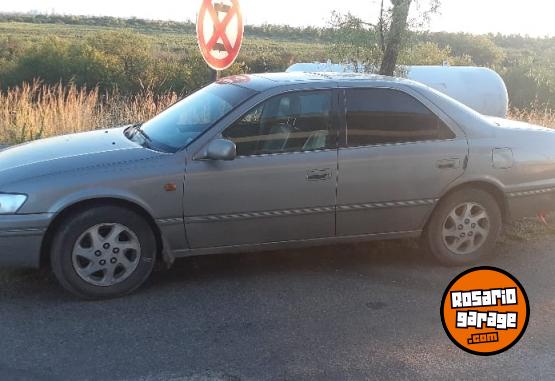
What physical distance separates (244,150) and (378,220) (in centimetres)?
126

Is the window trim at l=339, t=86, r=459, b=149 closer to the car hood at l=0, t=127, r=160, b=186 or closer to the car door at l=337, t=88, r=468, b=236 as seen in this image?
the car door at l=337, t=88, r=468, b=236

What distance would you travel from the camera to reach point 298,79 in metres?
5.17

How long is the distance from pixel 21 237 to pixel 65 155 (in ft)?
2.42

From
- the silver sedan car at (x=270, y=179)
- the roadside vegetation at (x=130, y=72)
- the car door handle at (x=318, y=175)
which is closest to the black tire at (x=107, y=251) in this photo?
the silver sedan car at (x=270, y=179)

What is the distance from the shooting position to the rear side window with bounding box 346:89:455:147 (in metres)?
5.03

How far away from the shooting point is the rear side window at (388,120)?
5.03 meters

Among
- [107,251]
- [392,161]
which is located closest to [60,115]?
[107,251]

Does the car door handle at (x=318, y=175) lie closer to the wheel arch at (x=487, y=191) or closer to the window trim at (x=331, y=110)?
the window trim at (x=331, y=110)

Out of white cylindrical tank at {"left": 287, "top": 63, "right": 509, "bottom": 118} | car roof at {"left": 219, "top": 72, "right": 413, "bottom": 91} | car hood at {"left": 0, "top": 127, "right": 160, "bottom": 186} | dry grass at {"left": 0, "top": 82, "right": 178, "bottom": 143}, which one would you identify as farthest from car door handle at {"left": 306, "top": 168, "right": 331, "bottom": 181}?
white cylindrical tank at {"left": 287, "top": 63, "right": 509, "bottom": 118}

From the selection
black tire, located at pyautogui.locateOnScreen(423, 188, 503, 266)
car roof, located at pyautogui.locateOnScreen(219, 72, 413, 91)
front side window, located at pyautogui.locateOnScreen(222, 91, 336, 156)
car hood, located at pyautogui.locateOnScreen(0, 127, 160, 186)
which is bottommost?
black tire, located at pyautogui.locateOnScreen(423, 188, 503, 266)

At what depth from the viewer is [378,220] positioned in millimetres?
5094

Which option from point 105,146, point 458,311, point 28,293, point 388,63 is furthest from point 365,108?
point 388,63
